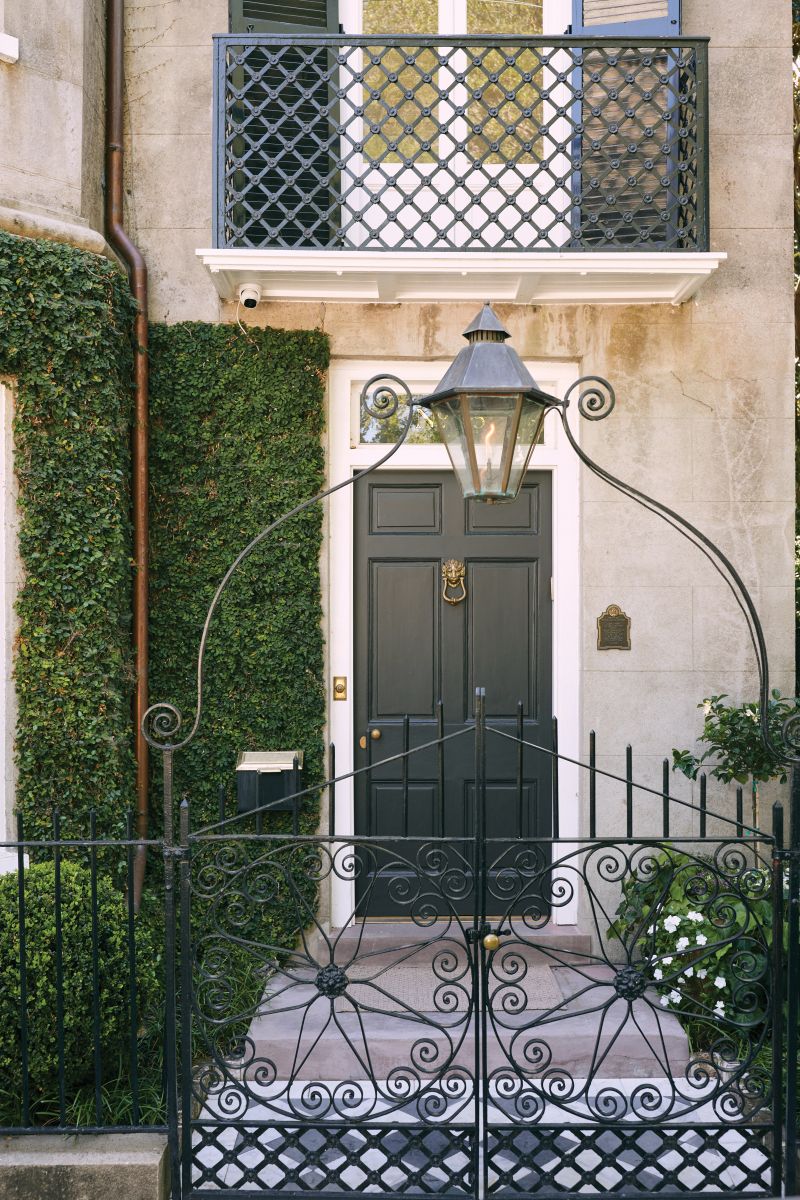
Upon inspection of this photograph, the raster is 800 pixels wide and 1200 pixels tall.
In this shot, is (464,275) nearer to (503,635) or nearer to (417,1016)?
(503,635)

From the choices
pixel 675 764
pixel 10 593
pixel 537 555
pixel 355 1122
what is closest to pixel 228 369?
pixel 10 593

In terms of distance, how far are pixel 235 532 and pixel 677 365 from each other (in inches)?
108

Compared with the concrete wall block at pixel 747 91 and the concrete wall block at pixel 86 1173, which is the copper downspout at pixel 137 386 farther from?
the concrete wall block at pixel 747 91

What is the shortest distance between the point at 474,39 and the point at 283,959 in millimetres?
5038

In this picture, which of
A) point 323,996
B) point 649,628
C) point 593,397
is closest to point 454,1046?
point 323,996

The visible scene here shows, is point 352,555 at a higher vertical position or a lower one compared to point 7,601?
higher

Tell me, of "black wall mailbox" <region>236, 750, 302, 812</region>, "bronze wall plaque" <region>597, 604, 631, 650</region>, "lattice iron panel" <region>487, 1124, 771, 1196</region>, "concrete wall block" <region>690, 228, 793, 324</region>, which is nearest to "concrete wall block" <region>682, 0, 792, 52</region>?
"concrete wall block" <region>690, 228, 793, 324</region>

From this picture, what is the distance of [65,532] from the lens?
4684mm

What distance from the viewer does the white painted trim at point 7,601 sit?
15.2ft

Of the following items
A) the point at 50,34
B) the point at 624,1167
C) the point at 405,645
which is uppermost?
the point at 50,34

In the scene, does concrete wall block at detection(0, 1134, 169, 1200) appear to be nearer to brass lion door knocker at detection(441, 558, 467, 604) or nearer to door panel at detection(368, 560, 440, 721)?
door panel at detection(368, 560, 440, 721)

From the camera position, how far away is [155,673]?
17.4ft

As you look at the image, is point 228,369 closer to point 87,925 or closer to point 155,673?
point 155,673

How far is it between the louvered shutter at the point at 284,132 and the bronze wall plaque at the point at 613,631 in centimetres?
259
